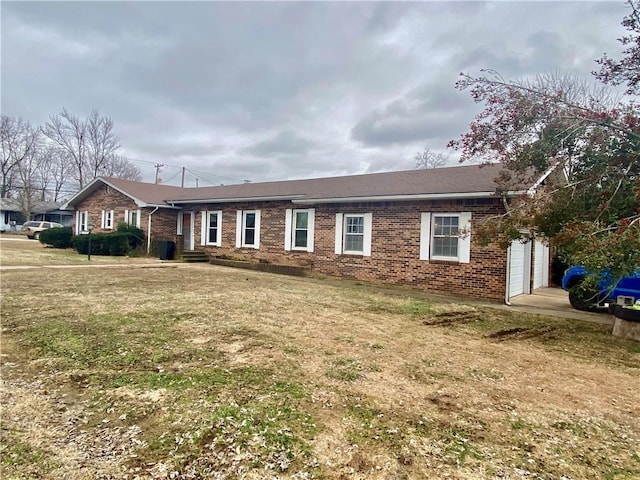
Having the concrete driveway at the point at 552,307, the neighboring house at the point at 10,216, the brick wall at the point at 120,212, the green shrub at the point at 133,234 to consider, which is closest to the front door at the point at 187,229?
the brick wall at the point at 120,212

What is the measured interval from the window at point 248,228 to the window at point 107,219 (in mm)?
10126

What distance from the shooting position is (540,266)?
529 inches

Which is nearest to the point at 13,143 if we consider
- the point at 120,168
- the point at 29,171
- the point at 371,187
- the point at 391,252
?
the point at 29,171

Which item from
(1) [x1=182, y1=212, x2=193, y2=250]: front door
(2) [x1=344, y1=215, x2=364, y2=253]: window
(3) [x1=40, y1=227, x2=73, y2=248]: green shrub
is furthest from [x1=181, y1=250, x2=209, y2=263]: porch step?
(3) [x1=40, y1=227, x2=73, y2=248]: green shrub

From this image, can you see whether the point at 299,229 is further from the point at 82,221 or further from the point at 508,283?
the point at 82,221

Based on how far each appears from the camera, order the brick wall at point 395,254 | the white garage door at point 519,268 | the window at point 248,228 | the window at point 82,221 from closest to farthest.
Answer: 1. the brick wall at point 395,254
2. the white garage door at point 519,268
3. the window at point 248,228
4. the window at point 82,221

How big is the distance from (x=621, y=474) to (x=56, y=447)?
3.79 metres

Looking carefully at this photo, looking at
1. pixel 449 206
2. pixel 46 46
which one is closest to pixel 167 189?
pixel 46 46

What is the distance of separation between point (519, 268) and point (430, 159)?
31220 mm

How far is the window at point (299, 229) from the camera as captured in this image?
14188 mm

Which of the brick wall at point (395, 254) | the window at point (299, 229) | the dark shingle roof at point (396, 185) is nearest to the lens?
the brick wall at point (395, 254)

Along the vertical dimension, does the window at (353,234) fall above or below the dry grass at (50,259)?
above

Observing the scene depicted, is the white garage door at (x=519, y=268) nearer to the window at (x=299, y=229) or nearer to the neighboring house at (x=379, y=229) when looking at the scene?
the neighboring house at (x=379, y=229)

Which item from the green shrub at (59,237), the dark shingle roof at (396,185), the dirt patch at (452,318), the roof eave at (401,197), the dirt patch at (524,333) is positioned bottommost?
the dirt patch at (524,333)
